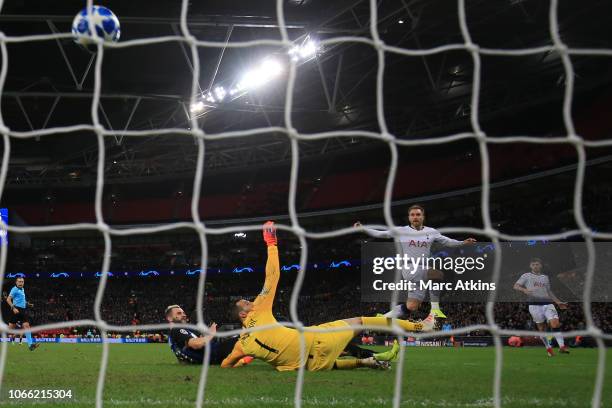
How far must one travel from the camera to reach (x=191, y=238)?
37938 millimetres

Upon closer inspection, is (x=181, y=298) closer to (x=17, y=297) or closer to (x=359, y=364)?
(x=17, y=297)

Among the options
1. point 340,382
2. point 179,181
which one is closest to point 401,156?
point 179,181

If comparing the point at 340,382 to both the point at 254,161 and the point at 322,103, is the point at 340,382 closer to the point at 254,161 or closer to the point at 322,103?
the point at 322,103

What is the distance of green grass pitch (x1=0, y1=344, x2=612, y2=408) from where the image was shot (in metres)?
4.85

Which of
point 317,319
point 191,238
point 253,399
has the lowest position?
point 253,399

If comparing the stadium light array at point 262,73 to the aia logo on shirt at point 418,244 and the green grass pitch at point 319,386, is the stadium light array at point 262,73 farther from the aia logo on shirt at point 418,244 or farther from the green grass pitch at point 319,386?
the green grass pitch at point 319,386

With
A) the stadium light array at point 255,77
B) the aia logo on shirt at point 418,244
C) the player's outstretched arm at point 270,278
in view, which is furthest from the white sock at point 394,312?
A: the stadium light array at point 255,77

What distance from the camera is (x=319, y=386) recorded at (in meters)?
5.78

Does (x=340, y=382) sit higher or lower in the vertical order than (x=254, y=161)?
lower

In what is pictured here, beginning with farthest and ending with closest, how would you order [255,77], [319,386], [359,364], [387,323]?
[255,77], [359,364], [387,323], [319,386]

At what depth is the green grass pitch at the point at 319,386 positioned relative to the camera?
4.85 meters

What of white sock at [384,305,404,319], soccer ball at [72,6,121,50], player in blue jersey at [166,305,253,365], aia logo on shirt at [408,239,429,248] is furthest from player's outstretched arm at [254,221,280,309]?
soccer ball at [72,6,121,50]

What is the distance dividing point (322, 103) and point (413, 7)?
7397 mm

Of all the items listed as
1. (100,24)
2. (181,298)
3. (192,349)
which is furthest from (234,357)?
(181,298)
